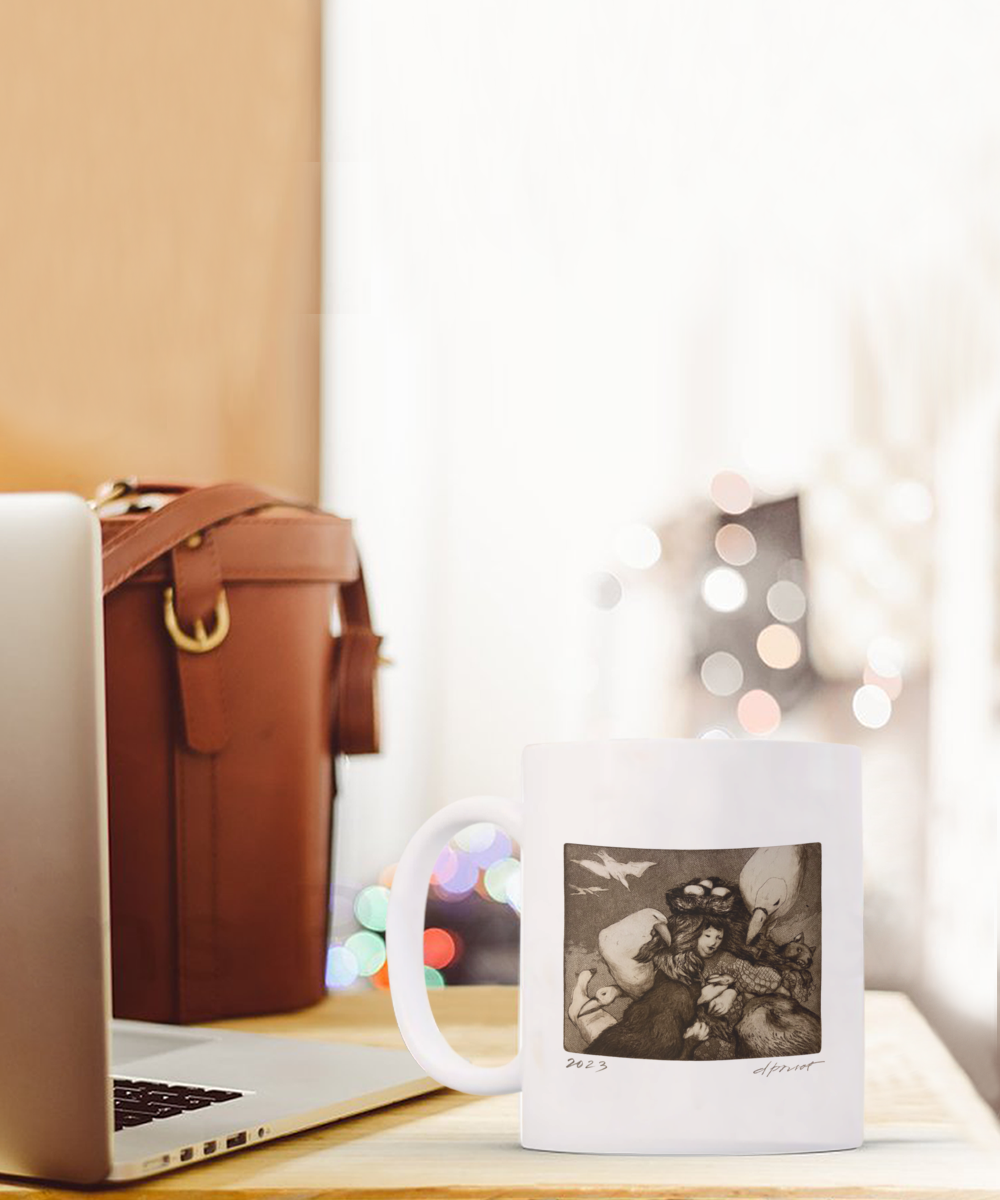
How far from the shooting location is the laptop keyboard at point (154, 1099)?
0.55 metres

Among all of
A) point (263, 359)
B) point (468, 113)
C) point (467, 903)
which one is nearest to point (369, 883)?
point (467, 903)

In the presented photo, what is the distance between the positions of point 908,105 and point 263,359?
0.65 m

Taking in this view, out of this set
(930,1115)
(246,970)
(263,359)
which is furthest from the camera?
(263,359)

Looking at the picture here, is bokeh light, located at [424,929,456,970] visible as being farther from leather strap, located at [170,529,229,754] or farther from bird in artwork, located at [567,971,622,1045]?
bird in artwork, located at [567,971,622,1045]

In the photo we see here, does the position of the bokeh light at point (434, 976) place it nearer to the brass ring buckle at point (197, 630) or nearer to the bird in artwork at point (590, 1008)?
the brass ring buckle at point (197, 630)

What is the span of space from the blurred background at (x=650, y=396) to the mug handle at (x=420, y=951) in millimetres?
815

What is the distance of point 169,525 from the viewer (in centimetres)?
81

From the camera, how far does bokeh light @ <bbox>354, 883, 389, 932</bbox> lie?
137 cm

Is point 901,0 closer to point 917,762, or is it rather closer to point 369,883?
point 917,762

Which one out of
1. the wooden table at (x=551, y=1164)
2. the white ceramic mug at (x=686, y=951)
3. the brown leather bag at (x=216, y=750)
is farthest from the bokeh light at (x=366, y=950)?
the white ceramic mug at (x=686, y=951)

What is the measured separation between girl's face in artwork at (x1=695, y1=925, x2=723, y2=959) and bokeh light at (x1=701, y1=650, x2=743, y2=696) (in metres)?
0.92

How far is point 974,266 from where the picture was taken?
4.61ft

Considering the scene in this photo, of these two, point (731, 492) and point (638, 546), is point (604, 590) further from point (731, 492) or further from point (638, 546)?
point (731, 492)

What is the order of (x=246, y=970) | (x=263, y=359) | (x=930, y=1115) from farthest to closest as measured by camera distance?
(x=263, y=359), (x=246, y=970), (x=930, y=1115)
